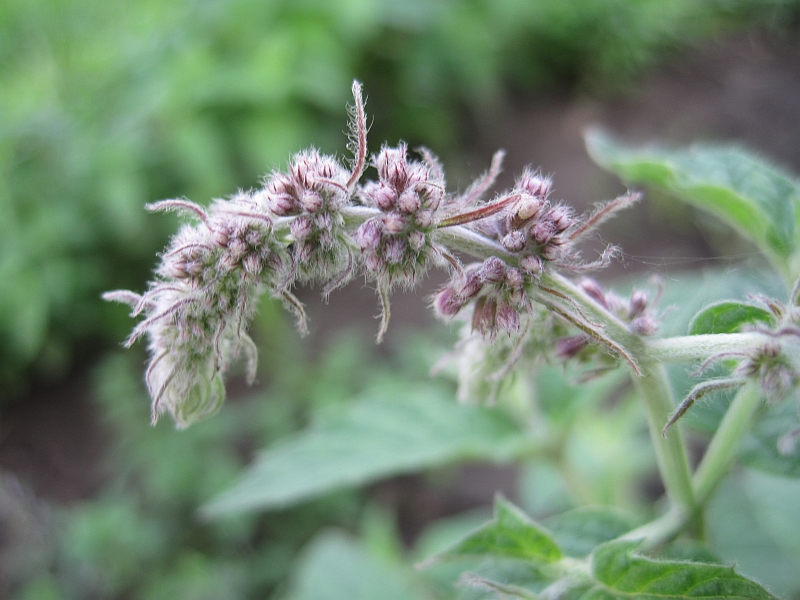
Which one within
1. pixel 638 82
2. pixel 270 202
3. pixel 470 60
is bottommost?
pixel 270 202

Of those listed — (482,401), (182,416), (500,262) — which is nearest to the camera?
(500,262)

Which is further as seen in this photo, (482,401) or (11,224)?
(11,224)

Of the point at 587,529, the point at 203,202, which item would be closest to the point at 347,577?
the point at 587,529

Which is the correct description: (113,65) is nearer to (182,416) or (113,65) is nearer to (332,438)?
(332,438)

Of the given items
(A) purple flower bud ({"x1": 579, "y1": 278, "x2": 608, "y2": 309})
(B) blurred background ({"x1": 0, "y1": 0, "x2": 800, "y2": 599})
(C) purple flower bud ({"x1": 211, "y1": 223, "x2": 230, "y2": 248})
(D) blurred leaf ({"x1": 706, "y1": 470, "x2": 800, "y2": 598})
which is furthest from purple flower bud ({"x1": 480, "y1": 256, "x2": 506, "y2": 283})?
(B) blurred background ({"x1": 0, "y1": 0, "x2": 800, "y2": 599})

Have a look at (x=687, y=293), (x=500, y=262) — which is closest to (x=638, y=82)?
(x=687, y=293)
